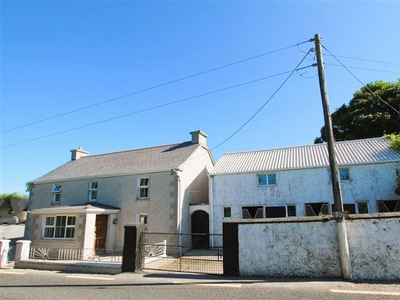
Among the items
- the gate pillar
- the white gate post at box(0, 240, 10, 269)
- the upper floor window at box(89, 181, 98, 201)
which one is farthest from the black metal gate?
the white gate post at box(0, 240, 10, 269)

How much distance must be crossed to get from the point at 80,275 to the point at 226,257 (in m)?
6.01

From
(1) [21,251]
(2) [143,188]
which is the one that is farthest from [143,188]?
(1) [21,251]

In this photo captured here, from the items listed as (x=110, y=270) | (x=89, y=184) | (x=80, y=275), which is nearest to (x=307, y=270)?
(x=110, y=270)

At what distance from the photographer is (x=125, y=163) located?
24406 millimetres

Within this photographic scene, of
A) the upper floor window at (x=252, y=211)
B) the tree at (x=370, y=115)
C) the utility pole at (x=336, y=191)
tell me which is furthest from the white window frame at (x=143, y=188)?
the tree at (x=370, y=115)

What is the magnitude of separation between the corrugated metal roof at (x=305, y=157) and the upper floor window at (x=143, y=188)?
508 centimetres

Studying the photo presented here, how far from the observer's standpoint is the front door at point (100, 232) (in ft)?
66.3

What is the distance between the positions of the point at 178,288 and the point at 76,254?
1164 centimetres

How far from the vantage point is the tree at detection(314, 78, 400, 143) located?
31359 mm

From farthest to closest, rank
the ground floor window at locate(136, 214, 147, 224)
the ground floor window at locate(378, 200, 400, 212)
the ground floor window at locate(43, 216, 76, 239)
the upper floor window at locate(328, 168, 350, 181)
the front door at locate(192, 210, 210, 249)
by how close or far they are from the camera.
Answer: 1. the front door at locate(192, 210, 210, 249)
2. the ground floor window at locate(136, 214, 147, 224)
3. the ground floor window at locate(43, 216, 76, 239)
4. the upper floor window at locate(328, 168, 350, 181)
5. the ground floor window at locate(378, 200, 400, 212)

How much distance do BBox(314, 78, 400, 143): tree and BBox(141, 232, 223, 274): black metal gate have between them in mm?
22222

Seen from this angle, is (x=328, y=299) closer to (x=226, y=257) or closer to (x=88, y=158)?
(x=226, y=257)

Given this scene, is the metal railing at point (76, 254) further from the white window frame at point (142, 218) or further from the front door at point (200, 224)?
the front door at point (200, 224)

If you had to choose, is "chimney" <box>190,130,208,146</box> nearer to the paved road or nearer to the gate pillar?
the gate pillar
